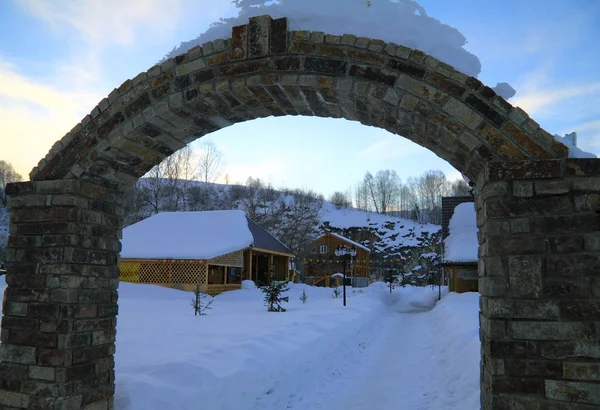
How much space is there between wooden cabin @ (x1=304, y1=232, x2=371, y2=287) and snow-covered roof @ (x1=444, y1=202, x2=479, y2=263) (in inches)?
740

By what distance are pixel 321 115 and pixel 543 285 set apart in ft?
9.22

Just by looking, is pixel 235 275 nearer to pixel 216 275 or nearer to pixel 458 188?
pixel 216 275

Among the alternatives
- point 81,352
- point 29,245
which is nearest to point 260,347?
point 81,352

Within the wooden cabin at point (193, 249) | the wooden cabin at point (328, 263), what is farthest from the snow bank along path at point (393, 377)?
Result: the wooden cabin at point (328, 263)

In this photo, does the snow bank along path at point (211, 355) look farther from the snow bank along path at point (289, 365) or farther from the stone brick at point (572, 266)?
the stone brick at point (572, 266)

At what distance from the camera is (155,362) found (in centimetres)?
636

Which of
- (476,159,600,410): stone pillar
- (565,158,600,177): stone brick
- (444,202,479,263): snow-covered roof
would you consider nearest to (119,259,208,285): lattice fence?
(444,202,479,263): snow-covered roof

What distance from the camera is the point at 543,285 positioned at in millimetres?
3426

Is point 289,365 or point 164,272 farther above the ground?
point 164,272

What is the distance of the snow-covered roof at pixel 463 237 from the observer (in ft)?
69.7

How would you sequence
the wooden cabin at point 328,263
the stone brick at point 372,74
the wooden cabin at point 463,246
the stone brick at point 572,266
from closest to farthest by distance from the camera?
the stone brick at point 572,266
the stone brick at point 372,74
the wooden cabin at point 463,246
the wooden cabin at point 328,263

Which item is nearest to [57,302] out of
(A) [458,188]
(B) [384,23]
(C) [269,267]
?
(B) [384,23]

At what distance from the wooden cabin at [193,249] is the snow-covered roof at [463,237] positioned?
10.6 meters

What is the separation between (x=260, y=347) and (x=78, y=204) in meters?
4.31
